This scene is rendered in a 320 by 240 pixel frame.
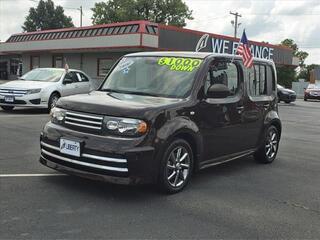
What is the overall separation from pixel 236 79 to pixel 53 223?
3736 millimetres

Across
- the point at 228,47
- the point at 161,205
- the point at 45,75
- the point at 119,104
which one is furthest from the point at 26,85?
the point at 228,47

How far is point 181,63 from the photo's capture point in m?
6.52

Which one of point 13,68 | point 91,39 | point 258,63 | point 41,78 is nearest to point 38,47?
point 91,39

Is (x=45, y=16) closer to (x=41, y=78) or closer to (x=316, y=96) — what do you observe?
(x=316, y=96)

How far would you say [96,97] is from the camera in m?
5.98

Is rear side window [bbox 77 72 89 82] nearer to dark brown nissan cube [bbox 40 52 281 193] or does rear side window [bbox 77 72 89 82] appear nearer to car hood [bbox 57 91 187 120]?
dark brown nissan cube [bbox 40 52 281 193]

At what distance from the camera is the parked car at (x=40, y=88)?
1449cm

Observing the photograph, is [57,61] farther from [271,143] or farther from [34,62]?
[271,143]

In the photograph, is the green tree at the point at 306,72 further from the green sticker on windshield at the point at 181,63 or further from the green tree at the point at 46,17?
the green sticker on windshield at the point at 181,63

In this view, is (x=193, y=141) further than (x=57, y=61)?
No

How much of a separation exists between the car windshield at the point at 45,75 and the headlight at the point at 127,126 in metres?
10.9

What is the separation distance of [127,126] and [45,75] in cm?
1144

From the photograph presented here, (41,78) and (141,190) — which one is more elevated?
(41,78)

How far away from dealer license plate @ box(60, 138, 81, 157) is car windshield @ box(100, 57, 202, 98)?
1279 millimetres
